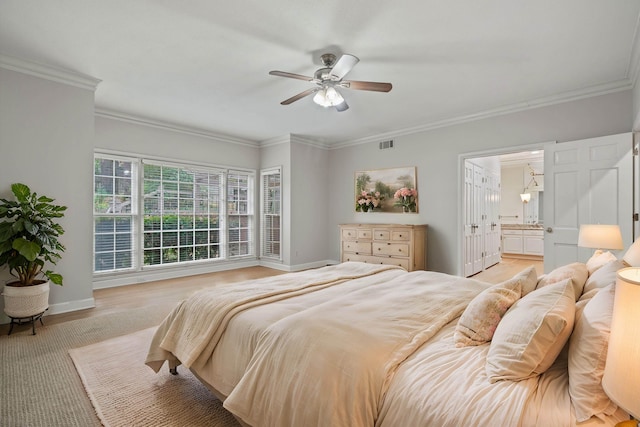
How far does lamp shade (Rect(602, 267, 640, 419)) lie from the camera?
2.58 ft

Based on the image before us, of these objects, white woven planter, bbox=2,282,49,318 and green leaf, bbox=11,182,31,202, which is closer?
white woven planter, bbox=2,282,49,318

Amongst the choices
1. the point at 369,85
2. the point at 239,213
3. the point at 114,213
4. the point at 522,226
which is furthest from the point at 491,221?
the point at 114,213

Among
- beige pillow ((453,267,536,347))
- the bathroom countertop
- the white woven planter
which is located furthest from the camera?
the bathroom countertop

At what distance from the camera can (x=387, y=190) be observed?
615 cm

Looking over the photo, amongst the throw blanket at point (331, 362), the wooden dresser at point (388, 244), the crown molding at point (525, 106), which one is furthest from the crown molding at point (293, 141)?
the throw blanket at point (331, 362)

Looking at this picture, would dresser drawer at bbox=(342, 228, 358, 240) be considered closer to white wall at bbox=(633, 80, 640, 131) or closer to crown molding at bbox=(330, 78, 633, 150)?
crown molding at bbox=(330, 78, 633, 150)

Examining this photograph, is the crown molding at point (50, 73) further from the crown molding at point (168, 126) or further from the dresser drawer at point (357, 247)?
the dresser drawer at point (357, 247)

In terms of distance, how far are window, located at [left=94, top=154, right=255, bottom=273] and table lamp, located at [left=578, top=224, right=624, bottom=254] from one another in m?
5.59

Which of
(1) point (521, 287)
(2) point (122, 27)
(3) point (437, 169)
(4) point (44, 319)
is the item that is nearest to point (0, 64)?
(2) point (122, 27)

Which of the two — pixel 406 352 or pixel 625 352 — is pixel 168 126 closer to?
pixel 406 352

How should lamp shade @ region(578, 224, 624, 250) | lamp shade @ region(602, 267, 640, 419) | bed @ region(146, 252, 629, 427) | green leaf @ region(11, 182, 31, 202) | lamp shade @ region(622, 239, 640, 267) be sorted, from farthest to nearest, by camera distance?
green leaf @ region(11, 182, 31, 202)
lamp shade @ region(578, 224, 624, 250)
lamp shade @ region(622, 239, 640, 267)
bed @ region(146, 252, 629, 427)
lamp shade @ region(602, 267, 640, 419)

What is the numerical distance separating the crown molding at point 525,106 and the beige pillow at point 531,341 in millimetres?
3953

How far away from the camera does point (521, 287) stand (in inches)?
66.6

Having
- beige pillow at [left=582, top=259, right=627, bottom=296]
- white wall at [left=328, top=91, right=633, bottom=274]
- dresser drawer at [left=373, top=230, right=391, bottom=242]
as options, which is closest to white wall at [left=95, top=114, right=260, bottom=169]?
white wall at [left=328, top=91, right=633, bottom=274]
